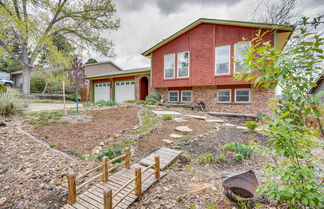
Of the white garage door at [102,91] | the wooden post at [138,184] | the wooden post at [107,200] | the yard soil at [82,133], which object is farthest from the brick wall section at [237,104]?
the white garage door at [102,91]

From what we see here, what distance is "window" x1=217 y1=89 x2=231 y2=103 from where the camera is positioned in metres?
9.99

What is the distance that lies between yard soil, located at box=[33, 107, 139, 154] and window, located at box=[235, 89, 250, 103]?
23.3ft

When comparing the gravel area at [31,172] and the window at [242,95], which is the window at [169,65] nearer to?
the window at [242,95]

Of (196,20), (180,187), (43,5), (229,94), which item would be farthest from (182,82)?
(43,5)

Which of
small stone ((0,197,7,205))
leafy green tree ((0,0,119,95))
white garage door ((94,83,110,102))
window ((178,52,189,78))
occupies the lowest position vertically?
small stone ((0,197,7,205))

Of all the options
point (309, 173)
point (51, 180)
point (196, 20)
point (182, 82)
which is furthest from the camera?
point (182, 82)

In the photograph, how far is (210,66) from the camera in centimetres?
973

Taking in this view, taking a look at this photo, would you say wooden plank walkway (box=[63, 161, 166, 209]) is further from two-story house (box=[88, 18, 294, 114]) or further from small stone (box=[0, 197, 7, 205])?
two-story house (box=[88, 18, 294, 114])

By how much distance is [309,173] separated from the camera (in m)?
1.21

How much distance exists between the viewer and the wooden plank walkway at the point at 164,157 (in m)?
3.17

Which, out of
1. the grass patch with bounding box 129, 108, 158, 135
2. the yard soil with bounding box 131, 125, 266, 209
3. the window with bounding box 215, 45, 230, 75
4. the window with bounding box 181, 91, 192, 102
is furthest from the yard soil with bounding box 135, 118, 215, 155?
the window with bounding box 181, 91, 192, 102

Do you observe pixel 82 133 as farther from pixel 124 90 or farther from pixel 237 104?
pixel 124 90

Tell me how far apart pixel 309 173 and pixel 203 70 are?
9323 mm

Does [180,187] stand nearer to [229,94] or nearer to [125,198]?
[125,198]
